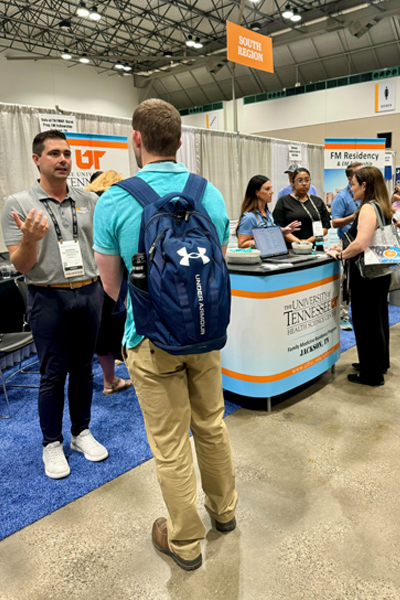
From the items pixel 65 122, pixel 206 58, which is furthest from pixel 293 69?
pixel 65 122

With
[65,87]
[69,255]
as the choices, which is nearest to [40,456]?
[69,255]

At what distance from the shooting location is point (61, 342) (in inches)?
81.6

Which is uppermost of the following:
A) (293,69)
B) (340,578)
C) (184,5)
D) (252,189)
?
(184,5)

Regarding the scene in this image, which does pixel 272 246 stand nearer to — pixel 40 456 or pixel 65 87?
pixel 40 456

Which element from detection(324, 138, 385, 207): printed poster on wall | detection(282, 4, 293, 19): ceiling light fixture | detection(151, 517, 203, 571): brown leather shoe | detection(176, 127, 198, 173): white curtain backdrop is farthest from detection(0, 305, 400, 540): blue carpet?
detection(282, 4, 293, 19): ceiling light fixture

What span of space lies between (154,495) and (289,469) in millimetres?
667

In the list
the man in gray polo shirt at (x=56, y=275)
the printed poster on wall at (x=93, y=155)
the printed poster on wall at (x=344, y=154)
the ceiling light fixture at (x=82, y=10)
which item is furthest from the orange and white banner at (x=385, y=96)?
the man in gray polo shirt at (x=56, y=275)

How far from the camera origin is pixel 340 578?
148 centimetres

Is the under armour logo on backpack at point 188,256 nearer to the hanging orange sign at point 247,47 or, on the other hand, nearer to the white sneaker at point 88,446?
the white sneaker at point 88,446

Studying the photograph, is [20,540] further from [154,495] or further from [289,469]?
[289,469]

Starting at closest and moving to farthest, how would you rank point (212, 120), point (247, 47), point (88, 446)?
point (88, 446)
point (247, 47)
point (212, 120)

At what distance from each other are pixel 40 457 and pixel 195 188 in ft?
5.78

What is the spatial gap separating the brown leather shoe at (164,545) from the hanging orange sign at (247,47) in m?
4.29

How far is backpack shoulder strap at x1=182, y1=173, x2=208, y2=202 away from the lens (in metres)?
1.32
